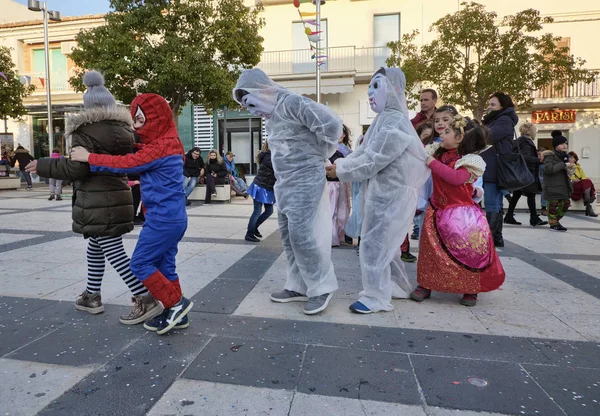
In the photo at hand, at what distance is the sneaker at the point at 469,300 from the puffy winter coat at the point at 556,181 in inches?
205

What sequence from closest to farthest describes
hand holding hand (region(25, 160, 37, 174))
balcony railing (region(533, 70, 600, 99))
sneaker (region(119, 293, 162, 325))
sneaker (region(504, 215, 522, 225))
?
hand holding hand (region(25, 160, 37, 174)) → sneaker (region(119, 293, 162, 325)) → sneaker (region(504, 215, 522, 225)) → balcony railing (region(533, 70, 600, 99))

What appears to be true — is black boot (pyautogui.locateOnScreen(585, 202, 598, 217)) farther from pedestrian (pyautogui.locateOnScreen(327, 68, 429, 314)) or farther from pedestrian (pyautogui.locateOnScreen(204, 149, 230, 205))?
pedestrian (pyautogui.locateOnScreen(204, 149, 230, 205))

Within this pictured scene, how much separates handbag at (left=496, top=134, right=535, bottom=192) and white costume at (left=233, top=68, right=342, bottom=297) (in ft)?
10.6

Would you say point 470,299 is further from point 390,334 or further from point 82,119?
point 82,119

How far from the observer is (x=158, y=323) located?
2787mm

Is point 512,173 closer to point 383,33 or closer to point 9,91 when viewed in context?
point 383,33

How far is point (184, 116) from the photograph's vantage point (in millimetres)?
20906

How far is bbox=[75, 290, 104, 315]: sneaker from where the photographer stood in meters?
3.12

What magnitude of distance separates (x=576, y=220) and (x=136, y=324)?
359 inches

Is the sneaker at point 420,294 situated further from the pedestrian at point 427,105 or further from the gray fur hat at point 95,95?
the gray fur hat at point 95,95

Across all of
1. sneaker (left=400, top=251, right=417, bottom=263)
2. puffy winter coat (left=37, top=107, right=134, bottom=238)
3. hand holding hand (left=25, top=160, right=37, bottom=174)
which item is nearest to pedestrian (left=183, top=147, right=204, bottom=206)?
sneaker (left=400, top=251, right=417, bottom=263)

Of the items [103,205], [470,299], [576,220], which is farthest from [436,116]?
[576,220]

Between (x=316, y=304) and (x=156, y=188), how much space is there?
1.40m

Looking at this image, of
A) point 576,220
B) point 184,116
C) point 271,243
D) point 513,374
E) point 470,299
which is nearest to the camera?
point 513,374
